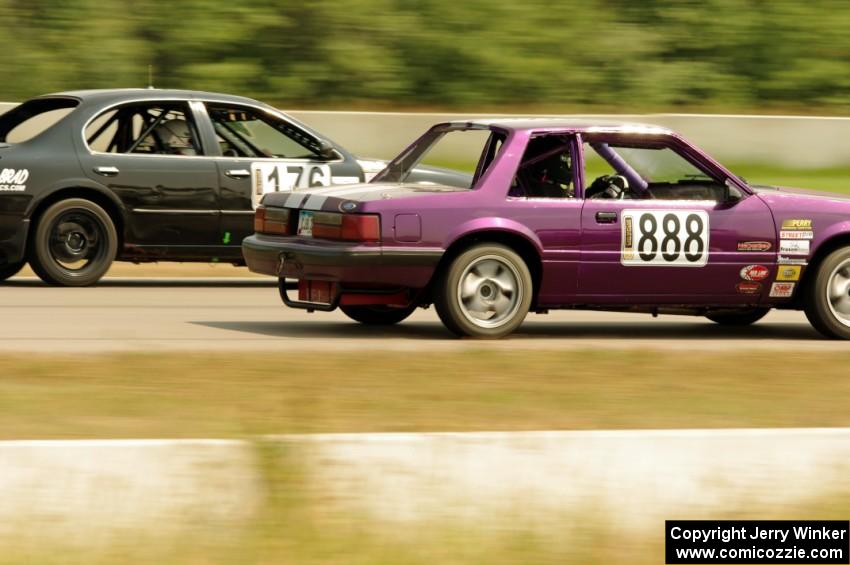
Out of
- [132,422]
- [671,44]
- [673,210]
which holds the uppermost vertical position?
[671,44]

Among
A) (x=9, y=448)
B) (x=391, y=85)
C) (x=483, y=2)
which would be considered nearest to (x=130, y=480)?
(x=9, y=448)

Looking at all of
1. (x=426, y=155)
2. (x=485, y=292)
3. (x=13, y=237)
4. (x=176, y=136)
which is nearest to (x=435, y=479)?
(x=485, y=292)

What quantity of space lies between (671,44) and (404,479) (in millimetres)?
21090

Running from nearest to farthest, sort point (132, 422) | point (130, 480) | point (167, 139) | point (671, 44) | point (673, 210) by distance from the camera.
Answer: point (130, 480) < point (132, 422) < point (673, 210) < point (167, 139) < point (671, 44)

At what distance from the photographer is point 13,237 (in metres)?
12.3

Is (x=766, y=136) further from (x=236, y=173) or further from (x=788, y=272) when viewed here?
(x=788, y=272)

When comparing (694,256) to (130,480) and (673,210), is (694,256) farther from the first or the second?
(130,480)

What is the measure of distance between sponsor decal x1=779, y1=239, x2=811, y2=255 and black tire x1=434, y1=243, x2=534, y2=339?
1673mm

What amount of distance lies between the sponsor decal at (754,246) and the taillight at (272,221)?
9.48 feet

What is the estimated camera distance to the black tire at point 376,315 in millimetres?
10711

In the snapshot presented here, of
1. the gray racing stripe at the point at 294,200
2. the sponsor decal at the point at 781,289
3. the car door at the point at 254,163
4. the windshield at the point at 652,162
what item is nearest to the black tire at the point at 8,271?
the car door at the point at 254,163

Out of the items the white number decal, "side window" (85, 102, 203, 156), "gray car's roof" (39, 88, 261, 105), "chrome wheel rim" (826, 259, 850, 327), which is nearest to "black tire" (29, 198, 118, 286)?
"side window" (85, 102, 203, 156)

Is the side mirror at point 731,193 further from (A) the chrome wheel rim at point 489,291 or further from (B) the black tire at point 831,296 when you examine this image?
(A) the chrome wheel rim at point 489,291

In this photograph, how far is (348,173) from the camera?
515 inches
